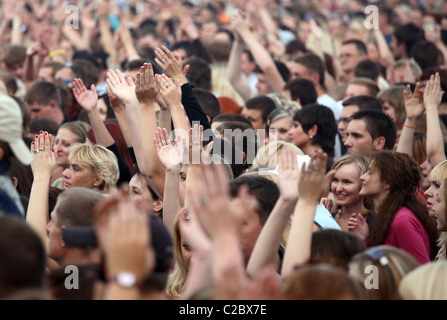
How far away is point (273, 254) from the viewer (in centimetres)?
367

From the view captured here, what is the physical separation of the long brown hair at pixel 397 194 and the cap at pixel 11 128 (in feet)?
7.51

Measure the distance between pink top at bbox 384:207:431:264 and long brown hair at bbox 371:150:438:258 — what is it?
3 cm

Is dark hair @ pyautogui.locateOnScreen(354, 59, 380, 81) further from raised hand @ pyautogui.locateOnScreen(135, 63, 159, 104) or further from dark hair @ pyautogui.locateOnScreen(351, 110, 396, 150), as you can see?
raised hand @ pyautogui.locateOnScreen(135, 63, 159, 104)

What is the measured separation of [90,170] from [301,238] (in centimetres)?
238

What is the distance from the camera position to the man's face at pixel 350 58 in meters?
10.9

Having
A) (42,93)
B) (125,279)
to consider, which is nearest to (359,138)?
(42,93)

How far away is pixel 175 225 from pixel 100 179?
136 centimetres

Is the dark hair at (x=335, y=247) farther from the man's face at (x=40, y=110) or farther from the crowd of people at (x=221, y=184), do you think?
the man's face at (x=40, y=110)

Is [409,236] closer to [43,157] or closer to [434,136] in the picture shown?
[434,136]

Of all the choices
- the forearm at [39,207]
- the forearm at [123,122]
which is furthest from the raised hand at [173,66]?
the forearm at [39,207]

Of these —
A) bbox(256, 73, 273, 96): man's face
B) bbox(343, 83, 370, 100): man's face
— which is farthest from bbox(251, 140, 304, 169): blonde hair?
bbox(256, 73, 273, 96): man's face

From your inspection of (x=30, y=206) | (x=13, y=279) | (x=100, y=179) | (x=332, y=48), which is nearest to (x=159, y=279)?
(x=13, y=279)
